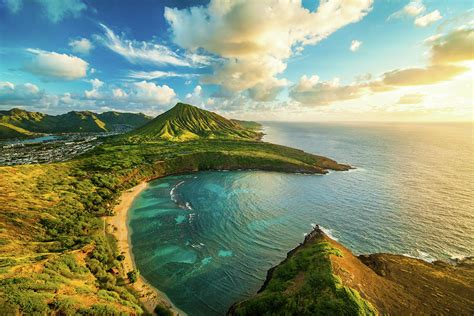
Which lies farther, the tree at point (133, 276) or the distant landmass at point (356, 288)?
the tree at point (133, 276)

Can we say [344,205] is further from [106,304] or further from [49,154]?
[49,154]

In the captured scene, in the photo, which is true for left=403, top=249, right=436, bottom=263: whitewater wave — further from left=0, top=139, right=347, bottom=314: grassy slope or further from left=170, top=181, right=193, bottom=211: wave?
left=170, top=181, right=193, bottom=211: wave

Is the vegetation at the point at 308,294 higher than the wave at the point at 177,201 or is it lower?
higher

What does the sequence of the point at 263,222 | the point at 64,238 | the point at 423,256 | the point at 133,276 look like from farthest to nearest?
the point at 263,222 < the point at 423,256 < the point at 64,238 < the point at 133,276

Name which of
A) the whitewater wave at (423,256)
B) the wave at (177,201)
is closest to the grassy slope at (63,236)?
the wave at (177,201)

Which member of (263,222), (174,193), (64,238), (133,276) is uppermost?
(64,238)

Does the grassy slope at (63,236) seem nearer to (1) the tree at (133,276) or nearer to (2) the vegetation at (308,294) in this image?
(1) the tree at (133,276)

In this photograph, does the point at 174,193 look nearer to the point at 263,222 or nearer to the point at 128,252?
the point at 128,252

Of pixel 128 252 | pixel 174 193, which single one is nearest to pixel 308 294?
pixel 128 252
